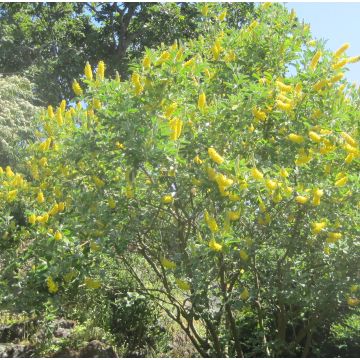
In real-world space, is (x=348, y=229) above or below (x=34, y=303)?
above

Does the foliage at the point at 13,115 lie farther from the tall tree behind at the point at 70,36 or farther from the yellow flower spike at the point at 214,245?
the yellow flower spike at the point at 214,245

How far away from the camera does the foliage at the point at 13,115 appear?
10.6m

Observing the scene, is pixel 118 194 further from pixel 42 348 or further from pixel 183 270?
pixel 42 348

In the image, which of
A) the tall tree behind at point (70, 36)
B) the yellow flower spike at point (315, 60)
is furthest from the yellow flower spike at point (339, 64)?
the tall tree behind at point (70, 36)

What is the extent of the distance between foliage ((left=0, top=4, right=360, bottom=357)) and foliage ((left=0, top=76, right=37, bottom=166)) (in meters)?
6.94

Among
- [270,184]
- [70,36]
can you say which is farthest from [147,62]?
[70,36]

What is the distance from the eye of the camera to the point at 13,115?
11203 mm

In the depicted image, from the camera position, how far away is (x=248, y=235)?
3434 mm

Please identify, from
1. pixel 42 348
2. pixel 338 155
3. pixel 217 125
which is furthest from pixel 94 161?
pixel 42 348

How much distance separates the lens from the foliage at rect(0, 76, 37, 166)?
10.6 m

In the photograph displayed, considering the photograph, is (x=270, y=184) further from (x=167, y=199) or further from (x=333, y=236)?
(x=167, y=199)

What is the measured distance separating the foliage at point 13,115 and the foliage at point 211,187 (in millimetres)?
6943

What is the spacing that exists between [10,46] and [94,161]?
549 inches

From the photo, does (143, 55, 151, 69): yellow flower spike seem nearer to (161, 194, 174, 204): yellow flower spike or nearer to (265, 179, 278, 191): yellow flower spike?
(161, 194, 174, 204): yellow flower spike
